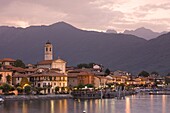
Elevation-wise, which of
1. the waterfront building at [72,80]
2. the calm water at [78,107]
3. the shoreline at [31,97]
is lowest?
the calm water at [78,107]

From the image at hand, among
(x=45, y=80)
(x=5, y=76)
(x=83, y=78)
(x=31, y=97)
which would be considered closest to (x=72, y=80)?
(x=83, y=78)

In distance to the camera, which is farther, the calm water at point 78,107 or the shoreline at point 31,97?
the shoreline at point 31,97

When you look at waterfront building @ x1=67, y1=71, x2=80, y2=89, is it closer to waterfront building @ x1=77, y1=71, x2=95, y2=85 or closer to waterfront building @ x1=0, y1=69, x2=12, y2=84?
waterfront building @ x1=77, y1=71, x2=95, y2=85

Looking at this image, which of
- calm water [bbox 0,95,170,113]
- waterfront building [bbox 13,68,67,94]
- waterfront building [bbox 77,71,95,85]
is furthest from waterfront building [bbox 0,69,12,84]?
calm water [bbox 0,95,170,113]

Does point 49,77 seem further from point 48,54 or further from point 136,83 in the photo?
point 136,83

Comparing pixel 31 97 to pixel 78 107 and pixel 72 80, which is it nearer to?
pixel 78 107

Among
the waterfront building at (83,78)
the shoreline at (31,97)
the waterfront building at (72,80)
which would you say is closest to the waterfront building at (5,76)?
the shoreline at (31,97)

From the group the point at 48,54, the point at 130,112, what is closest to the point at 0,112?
the point at 130,112

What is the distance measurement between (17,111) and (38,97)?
30.9 meters

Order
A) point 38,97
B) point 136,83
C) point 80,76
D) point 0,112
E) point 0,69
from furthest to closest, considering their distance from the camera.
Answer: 1. point 136,83
2. point 80,76
3. point 0,69
4. point 38,97
5. point 0,112

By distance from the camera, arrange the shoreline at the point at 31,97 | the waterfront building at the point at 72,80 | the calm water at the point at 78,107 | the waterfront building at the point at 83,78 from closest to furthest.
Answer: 1. the calm water at the point at 78,107
2. the shoreline at the point at 31,97
3. the waterfront building at the point at 83,78
4. the waterfront building at the point at 72,80

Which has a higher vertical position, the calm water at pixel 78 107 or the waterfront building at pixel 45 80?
the waterfront building at pixel 45 80

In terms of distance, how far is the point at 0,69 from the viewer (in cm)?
10088

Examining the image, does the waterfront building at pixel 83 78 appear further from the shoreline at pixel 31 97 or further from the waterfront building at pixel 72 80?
the shoreline at pixel 31 97
